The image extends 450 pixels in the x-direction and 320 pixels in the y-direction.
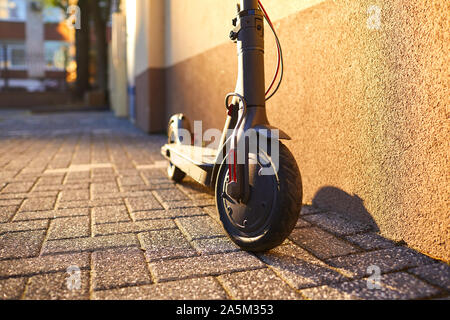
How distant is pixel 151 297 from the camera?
149 centimetres

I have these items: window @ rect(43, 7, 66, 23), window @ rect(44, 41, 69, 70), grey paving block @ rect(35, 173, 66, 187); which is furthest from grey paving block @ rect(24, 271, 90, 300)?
window @ rect(43, 7, 66, 23)

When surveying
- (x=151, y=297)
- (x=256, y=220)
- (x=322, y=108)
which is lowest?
(x=151, y=297)

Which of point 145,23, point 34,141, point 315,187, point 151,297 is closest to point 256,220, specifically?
Result: point 151,297

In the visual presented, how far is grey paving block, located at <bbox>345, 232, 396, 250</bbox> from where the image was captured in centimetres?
197

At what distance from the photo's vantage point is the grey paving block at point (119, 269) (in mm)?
1612

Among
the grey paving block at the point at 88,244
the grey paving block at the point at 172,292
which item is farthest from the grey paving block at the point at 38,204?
the grey paving block at the point at 172,292

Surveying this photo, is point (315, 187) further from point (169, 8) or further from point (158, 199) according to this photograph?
point (169, 8)

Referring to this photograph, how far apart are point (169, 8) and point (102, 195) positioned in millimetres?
4835

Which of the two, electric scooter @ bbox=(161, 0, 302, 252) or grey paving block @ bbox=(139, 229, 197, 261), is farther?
grey paving block @ bbox=(139, 229, 197, 261)

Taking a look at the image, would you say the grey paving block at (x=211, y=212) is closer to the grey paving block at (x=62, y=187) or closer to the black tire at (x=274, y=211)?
the black tire at (x=274, y=211)

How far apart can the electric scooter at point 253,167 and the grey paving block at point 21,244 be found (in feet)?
3.16

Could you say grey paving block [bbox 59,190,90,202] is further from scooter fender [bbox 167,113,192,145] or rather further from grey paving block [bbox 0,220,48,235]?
scooter fender [bbox 167,113,192,145]

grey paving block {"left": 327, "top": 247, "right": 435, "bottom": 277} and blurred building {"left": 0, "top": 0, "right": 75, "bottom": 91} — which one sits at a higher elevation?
blurred building {"left": 0, "top": 0, "right": 75, "bottom": 91}

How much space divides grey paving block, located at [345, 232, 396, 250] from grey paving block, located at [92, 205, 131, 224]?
136 centimetres
